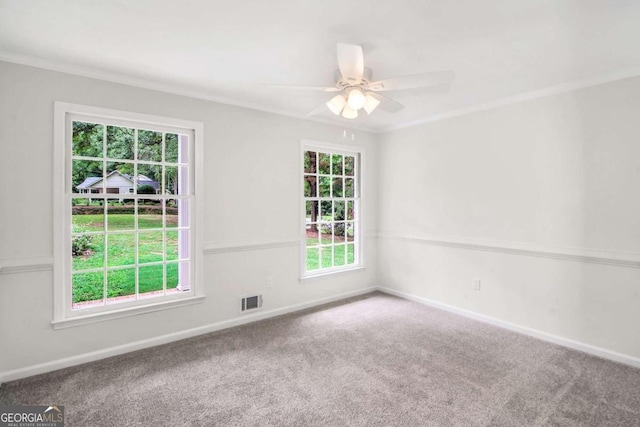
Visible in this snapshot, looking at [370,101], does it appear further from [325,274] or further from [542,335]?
[542,335]

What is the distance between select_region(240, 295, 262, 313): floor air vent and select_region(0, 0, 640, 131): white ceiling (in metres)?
2.19

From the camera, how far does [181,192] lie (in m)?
3.15

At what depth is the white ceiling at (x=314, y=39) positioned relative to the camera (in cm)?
177

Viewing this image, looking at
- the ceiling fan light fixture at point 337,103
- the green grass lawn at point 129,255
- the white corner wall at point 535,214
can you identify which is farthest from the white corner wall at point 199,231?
the ceiling fan light fixture at point 337,103

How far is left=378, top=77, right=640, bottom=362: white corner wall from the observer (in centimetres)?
264

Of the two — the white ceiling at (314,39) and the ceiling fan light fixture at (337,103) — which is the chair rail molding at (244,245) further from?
the ceiling fan light fixture at (337,103)

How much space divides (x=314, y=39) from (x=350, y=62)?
40cm

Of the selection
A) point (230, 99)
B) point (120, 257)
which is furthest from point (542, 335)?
point (120, 257)

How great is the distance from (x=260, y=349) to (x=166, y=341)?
0.91 metres

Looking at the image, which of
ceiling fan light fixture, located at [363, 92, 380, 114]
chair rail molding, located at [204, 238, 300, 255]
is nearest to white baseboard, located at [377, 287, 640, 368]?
chair rail molding, located at [204, 238, 300, 255]

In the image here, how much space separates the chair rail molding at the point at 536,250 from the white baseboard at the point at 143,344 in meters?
1.55

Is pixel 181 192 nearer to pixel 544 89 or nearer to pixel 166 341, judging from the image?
pixel 166 341

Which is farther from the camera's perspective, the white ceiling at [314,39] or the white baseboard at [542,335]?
the white baseboard at [542,335]

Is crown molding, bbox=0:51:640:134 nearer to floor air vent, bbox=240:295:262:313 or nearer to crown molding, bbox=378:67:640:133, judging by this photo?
crown molding, bbox=378:67:640:133
